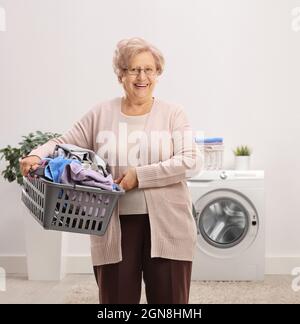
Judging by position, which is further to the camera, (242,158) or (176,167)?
(242,158)

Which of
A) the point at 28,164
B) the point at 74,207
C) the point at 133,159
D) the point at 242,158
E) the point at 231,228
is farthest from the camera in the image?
the point at 242,158

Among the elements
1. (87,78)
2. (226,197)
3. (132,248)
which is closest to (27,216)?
(87,78)

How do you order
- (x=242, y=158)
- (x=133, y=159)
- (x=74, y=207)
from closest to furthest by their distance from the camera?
(x=74, y=207) → (x=133, y=159) → (x=242, y=158)

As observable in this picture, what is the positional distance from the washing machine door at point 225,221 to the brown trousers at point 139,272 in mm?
2112

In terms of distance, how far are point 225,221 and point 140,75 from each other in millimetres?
2369

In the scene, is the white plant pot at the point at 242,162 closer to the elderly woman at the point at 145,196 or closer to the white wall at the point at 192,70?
the white wall at the point at 192,70

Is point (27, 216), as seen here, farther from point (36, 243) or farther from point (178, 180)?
point (178, 180)

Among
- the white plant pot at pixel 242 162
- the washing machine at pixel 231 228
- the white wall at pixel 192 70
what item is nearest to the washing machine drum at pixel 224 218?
the washing machine at pixel 231 228

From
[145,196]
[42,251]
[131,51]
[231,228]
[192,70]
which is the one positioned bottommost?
[42,251]

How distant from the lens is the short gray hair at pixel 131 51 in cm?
199

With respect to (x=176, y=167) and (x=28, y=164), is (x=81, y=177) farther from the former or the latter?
(x=176, y=167)

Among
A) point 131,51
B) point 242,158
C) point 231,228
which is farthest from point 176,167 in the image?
point 242,158

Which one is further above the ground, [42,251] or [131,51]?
[131,51]

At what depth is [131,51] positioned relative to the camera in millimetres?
1988
